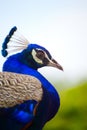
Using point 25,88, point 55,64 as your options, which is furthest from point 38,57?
point 25,88

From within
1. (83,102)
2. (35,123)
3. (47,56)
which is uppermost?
(47,56)

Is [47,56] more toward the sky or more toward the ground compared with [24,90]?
more toward the sky

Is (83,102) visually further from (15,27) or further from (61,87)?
(15,27)

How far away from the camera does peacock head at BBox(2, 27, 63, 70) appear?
101 inches

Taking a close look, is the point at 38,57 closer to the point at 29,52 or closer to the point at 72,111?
the point at 29,52

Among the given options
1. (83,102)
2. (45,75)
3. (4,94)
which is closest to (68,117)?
(83,102)

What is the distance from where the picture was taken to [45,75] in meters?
2.57

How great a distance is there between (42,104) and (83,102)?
1.00 ft

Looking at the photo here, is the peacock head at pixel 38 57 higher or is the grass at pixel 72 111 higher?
the peacock head at pixel 38 57

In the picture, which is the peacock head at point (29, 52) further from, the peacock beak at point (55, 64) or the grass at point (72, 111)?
the grass at point (72, 111)

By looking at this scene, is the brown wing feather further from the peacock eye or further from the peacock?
the peacock eye

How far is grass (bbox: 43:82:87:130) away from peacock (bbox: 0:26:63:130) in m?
0.04

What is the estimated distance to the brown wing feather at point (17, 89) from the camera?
94.2 inches

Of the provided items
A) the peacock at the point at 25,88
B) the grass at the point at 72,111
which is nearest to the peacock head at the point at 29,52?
the peacock at the point at 25,88
